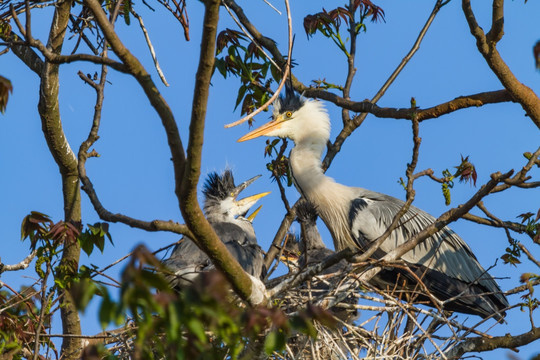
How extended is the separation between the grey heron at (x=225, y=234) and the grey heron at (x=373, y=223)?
565 millimetres

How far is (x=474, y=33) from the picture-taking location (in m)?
3.58

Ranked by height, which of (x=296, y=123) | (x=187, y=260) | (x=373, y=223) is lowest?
(x=187, y=260)

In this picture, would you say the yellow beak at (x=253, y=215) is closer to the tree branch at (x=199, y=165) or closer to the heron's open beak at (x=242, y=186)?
the heron's open beak at (x=242, y=186)

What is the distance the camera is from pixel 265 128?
6.36 meters

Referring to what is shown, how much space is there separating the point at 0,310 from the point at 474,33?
104 inches

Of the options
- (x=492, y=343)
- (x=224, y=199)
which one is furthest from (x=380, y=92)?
(x=492, y=343)

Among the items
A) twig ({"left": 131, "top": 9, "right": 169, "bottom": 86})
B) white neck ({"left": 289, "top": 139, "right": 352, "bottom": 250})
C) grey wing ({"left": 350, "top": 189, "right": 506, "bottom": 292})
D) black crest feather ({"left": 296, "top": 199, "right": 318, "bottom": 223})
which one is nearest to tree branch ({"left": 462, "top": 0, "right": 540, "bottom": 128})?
twig ({"left": 131, "top": 9, "right": 169, "bottom": 86})

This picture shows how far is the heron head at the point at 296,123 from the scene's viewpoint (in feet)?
20.7

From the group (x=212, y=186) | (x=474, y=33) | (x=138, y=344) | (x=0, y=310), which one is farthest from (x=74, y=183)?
(x=138, y=344)

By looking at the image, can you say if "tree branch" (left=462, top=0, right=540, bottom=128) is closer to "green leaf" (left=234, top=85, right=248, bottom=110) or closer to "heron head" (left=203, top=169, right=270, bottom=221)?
"green leaf" (left=234, top=85, right=248, bottom=110)

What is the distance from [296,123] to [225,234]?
133cm

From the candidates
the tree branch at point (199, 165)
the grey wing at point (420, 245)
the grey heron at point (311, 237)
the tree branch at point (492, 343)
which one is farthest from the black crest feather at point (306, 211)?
the tree branch at point (199, 165)

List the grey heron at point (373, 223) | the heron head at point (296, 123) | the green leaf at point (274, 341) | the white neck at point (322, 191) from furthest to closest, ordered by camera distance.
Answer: the heron head at point (296, 123) → the white neck at point (322, 191) → the grey heron at point (373, 223) → the green leaf at point (274, 341)

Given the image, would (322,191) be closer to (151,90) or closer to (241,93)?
(241,93)
